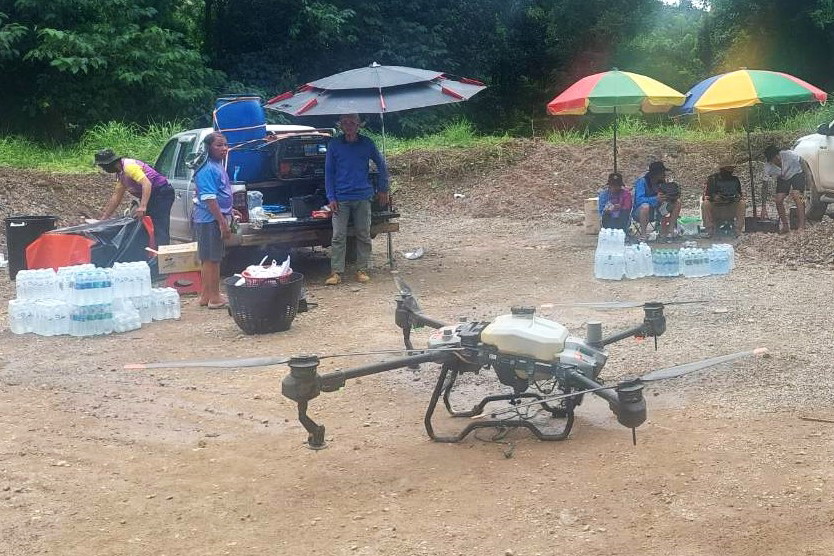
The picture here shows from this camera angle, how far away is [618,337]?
5.90 metres

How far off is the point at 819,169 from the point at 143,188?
944cm

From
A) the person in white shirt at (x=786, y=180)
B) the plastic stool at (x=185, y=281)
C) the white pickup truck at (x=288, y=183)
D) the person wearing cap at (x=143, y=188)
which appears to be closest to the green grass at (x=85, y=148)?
the white pickup truck at (x=288, y=183)

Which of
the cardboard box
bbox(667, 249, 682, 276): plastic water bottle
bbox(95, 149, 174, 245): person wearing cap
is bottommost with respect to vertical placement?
bbox(667, 249, 682, 276): plastic water bottle

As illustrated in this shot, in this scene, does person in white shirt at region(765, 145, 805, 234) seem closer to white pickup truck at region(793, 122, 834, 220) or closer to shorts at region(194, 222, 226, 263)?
white pickup truck at region(793, 122, 834, 220)

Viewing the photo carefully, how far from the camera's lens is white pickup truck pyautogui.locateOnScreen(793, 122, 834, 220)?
1354cm

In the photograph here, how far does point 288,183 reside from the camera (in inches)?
424

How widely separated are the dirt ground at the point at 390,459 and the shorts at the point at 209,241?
974mm

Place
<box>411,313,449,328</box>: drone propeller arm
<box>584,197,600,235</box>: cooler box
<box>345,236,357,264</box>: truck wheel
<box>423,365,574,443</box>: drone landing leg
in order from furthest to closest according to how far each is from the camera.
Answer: <box>584,197,600,235</box>: cooler box, <box>345,236,357,264</box>: truck wheel, <box>411,313,449,328</box>: drone propeller arm, <box>423,365,574,443</box>: drone landing leg

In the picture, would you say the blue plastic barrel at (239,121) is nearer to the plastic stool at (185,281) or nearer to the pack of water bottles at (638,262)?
the plastic stool at (185,281)

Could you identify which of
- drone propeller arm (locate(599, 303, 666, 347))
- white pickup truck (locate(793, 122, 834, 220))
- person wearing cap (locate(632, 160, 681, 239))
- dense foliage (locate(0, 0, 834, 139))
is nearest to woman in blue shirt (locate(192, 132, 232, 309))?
drone propeller arm (locate(599, 303, 666, 347))

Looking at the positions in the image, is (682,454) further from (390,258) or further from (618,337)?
(390,258)

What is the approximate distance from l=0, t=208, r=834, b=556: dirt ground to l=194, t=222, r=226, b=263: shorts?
0.97 meters

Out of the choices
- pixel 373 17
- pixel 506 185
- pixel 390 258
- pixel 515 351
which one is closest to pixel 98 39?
pixel 373 17

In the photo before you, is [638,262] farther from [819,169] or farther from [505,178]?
[505,178]
